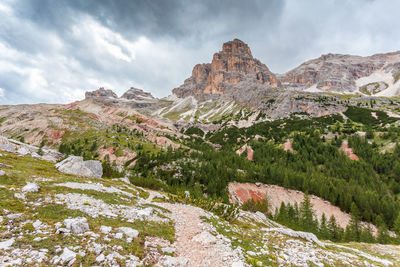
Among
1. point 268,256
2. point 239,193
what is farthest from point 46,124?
point 268,256

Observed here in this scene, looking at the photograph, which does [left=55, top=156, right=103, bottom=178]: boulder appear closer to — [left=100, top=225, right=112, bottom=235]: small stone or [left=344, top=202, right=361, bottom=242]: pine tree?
[left=100, top=225, right=112, bottom=235]: small stone

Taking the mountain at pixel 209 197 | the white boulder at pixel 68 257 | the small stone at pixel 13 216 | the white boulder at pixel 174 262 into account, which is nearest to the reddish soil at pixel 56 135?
the mountain at pixel 209 197

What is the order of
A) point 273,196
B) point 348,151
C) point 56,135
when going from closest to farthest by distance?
point 273,196 < point 348,151 < point 56,135

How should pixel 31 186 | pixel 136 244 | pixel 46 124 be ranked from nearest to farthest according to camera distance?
pixel 136 244
pixel 31 186
pixel 46 124

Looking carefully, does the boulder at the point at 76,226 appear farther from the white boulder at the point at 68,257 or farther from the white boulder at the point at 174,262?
the white boulder at the point at 174,262

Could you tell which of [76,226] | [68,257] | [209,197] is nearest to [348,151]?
[209,197]

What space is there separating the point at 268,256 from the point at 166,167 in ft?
252

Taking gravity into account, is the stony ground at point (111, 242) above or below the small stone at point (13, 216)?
below

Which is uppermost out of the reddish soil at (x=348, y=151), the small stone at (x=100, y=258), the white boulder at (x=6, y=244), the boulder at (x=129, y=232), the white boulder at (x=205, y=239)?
the reddish soil at (x=348, y=151)

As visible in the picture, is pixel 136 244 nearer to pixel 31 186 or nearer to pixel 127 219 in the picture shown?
pixel 127 219

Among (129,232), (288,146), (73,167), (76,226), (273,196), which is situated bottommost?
(273,196)

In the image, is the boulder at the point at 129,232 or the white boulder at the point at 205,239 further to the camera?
the white boulder at the point at 205,239

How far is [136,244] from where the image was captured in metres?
9.57

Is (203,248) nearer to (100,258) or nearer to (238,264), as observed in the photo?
(238,264)
